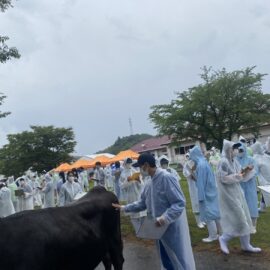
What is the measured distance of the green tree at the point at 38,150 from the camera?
5469 cm

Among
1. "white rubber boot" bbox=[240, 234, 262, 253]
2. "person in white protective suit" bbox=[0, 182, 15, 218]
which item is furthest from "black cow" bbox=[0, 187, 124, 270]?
"person in white protective suit" bbox=[0, 182, 15, 218]

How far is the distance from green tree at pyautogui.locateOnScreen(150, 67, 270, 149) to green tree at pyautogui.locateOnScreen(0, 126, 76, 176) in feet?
66.7

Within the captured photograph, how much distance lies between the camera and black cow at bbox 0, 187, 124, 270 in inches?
178

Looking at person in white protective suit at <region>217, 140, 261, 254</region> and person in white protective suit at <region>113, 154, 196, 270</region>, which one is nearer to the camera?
person in white protective suit at <region>113, 154, 196, 270</region>

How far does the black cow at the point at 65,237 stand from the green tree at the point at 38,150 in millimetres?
48996

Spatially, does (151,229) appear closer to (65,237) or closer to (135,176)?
(65,237)

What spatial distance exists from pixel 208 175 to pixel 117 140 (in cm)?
9696

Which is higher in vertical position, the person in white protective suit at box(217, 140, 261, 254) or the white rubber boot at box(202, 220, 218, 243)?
the person in white protective suit at box(217, 140, 261, 254)

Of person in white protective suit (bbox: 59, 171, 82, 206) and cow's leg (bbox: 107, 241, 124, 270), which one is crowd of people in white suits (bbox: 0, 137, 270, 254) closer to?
person in white protective suit (bbox: 59, 171, 82, 206)

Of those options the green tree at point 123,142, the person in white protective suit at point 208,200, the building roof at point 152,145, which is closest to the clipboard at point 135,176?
the person in white protective suit at point 208,200

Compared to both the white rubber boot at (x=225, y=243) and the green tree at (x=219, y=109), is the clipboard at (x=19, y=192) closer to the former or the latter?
the white rubber boot at (x=225, y=243)

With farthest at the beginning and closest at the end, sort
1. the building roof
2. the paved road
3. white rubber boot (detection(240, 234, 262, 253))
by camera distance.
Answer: the building roof → white rubber boot (detection(240, 234, 262, 253)) → the paved road

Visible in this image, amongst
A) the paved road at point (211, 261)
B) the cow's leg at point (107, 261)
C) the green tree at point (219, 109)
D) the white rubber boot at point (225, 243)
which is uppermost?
the green tree at point (219, 109)

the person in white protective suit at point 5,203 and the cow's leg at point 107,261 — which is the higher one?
the person in white protective suit at point 5,203
